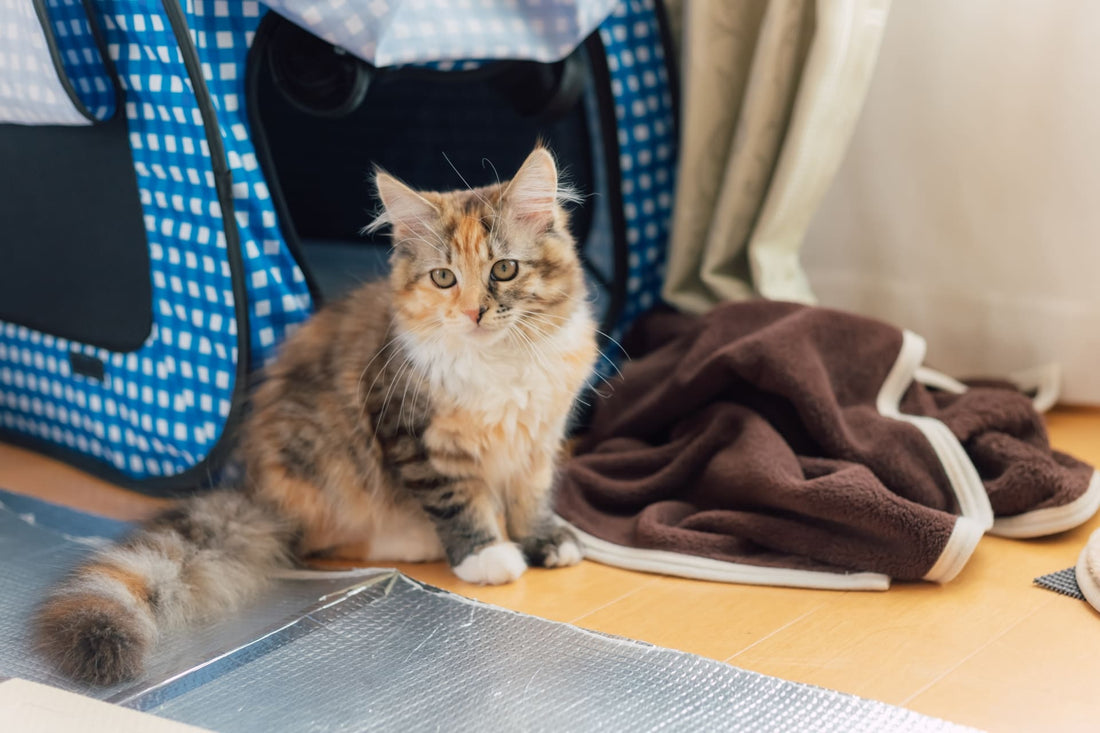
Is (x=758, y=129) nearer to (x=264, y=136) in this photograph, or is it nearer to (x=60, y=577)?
(x=264, y=136)

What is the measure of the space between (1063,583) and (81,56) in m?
1.73

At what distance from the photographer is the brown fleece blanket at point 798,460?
1.55 m

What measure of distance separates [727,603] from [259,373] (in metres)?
0.84

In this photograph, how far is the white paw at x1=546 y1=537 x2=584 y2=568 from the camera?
1645 mm

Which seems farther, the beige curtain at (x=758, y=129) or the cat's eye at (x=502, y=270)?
the beige curtain at (x=758, y=129)

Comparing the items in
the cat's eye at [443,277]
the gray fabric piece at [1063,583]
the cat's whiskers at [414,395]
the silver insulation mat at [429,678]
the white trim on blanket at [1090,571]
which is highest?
the cat's eye at [443,277]

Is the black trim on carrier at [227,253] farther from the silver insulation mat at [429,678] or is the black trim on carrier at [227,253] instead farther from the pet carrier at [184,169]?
the silver insulation mat at [429,678]

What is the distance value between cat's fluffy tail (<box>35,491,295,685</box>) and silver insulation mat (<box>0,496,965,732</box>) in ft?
0.12

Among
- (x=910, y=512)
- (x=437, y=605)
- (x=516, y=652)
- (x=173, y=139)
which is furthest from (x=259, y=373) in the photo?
(x=910, y=512)

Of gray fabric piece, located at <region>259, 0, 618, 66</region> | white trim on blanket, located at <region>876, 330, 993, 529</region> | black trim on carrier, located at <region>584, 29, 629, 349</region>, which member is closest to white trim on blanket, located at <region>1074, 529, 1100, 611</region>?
white trim on blanket, located at <region>876, 330, 993, 529</region>

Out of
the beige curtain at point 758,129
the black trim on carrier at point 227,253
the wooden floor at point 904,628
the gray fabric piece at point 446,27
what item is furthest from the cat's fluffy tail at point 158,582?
the beige curtain at point 758,129

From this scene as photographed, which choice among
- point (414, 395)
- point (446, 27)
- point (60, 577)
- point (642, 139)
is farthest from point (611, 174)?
point (60, 577)

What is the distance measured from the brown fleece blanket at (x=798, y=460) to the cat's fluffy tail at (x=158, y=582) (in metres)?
0.52

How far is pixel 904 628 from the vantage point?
140cm
